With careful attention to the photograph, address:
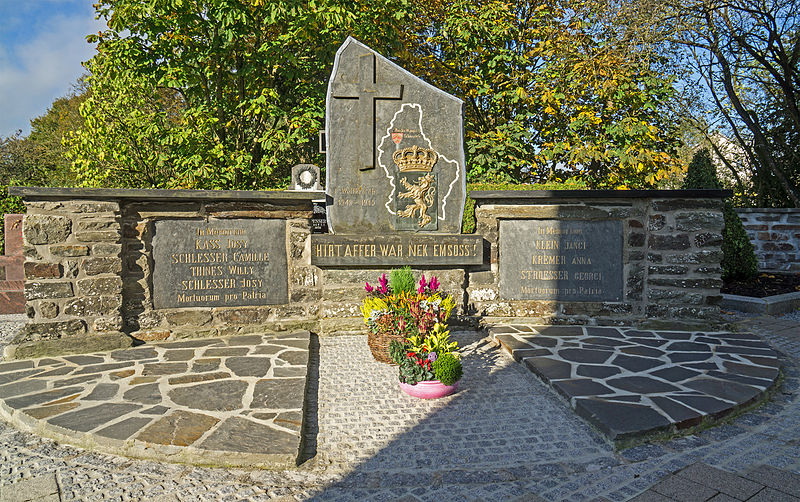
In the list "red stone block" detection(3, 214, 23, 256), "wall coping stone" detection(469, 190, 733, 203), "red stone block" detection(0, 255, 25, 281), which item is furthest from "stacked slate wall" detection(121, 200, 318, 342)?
"red stone block" detection(3, 214, 23, 256)

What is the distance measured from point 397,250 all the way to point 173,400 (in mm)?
3203

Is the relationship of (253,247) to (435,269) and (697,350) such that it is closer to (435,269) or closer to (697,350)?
(435,269)

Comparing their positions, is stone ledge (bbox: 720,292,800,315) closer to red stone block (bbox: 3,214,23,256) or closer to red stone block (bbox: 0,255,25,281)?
red stone block (bbox: 0,255,25,281)

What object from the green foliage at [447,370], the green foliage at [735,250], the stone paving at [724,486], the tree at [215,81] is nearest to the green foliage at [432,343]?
the green foliage at [447,370]

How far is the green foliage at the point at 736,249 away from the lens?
8.66 m

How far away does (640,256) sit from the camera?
625 centimetres

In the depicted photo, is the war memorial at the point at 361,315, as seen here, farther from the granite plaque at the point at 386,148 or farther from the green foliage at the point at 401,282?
the green foliage at the point at 401,282

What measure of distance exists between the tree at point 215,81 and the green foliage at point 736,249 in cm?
795

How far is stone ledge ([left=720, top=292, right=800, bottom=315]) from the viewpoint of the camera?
7.19 meters

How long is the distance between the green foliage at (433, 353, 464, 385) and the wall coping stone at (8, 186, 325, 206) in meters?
2.92

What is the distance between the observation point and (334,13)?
9.05 metres

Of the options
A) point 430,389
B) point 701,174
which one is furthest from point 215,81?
point 701,174

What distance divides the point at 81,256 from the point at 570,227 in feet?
19.7

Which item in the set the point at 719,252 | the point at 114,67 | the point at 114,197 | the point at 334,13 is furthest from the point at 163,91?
the point at 719,252
